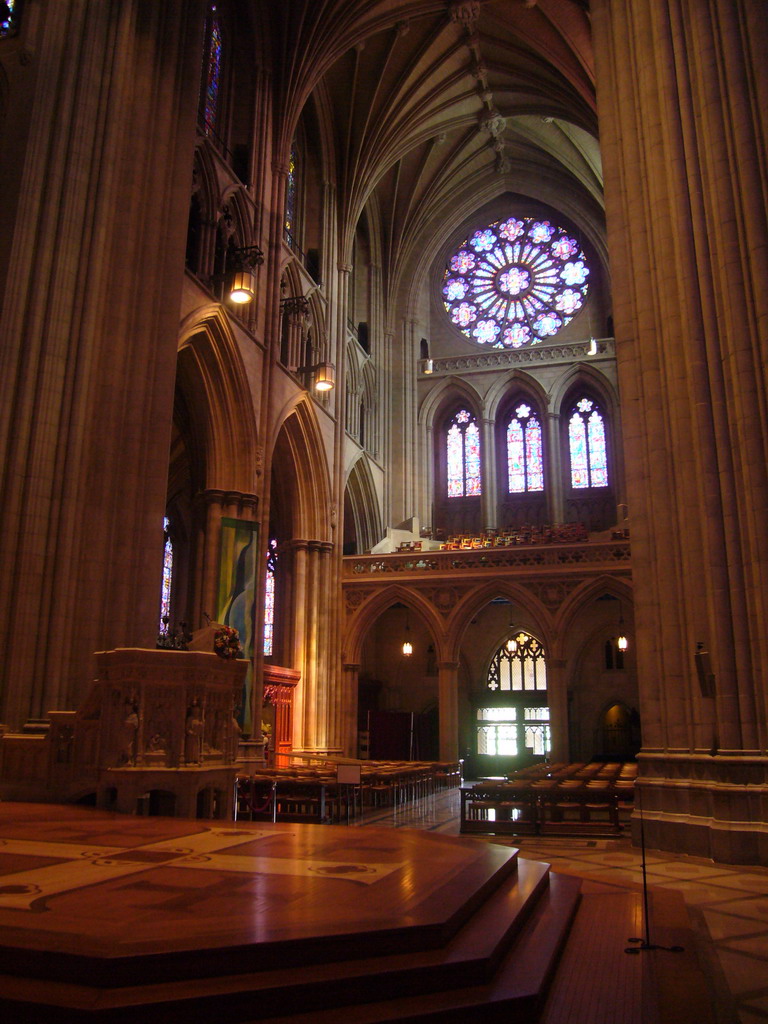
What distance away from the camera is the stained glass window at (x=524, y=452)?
26094 mm

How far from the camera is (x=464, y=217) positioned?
93.1ft

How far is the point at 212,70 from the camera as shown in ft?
55.3

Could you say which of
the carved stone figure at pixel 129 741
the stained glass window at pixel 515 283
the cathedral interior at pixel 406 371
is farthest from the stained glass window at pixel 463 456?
the carved stone figure at pixel 129 741

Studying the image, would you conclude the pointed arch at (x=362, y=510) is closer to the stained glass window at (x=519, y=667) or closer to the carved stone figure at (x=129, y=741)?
the stained glass window at (x=519, y=667)

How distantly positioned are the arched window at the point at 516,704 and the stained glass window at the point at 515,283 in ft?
32.3

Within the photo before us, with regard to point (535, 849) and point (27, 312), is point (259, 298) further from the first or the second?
point (535, 849)

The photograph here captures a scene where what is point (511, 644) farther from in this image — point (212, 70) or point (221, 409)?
point (212, 70)

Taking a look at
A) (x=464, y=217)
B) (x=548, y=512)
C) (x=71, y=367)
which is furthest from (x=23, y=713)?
(x=464, y=217)

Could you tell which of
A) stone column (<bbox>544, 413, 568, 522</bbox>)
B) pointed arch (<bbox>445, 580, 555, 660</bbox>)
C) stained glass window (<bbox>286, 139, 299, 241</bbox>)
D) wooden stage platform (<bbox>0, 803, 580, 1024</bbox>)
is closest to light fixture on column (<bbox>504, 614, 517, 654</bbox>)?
stone column (<bbox>544, 413, 568, 522</bbox>)

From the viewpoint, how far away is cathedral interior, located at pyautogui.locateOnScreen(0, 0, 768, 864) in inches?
329

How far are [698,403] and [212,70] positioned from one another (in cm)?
1325

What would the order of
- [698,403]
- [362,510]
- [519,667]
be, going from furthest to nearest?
[519,667] → [362,510] → [698,403]

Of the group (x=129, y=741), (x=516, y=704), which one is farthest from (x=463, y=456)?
(x=129, y=741)

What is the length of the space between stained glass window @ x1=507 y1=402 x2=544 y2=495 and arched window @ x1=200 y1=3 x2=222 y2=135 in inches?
530
